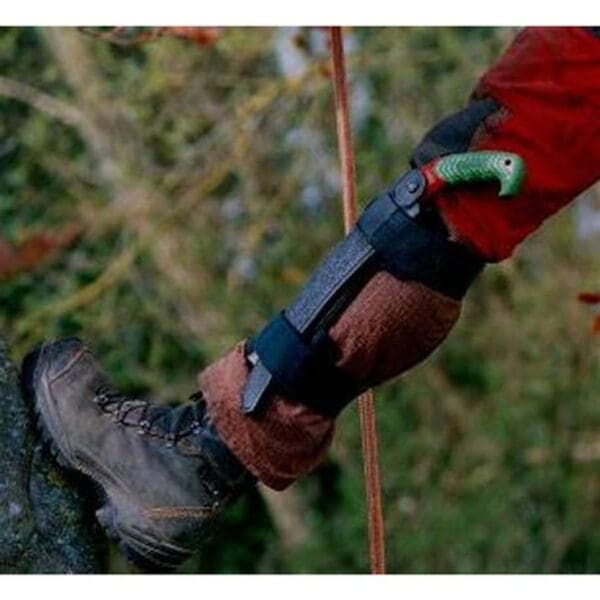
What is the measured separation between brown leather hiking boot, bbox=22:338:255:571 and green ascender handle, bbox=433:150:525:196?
317 millimetres

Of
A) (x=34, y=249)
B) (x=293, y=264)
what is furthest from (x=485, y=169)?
(x=293, y=264)

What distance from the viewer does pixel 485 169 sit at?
6.07ft

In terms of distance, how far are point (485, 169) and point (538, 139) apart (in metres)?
0.06

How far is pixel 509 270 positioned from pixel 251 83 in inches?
26.4

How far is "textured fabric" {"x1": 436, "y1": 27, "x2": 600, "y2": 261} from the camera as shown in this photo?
6.13 ft

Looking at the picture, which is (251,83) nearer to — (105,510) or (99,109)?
(99,109)

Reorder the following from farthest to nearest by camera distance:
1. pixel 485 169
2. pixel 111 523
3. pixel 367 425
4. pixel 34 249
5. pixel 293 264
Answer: pixel 293 264 < pixel 34 249 < pixel 367 425 < pixel 111 523 < pixel 485 169

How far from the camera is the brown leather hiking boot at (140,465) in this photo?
1949mm

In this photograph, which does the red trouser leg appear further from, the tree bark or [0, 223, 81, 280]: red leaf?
[0, 223, 81, 280]: red leaf

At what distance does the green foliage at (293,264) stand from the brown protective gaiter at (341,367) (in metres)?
2.39

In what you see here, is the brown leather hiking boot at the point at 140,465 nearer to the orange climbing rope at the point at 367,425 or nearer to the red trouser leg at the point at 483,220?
the red trouser leg at the point at 483,220

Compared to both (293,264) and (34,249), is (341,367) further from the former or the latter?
(293,264)

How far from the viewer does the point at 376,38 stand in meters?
4.50
